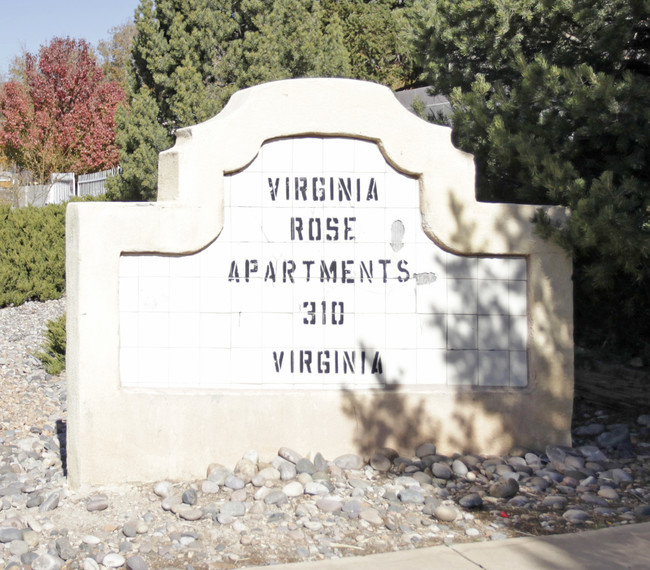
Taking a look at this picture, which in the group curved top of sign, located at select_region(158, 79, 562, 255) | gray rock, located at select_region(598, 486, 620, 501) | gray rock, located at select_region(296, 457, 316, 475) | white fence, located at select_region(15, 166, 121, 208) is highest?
white fence, located at select_region(15, 166, 121, 208)

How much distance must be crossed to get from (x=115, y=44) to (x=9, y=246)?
104 feet

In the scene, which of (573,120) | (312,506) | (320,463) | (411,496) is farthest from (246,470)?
(573,120)

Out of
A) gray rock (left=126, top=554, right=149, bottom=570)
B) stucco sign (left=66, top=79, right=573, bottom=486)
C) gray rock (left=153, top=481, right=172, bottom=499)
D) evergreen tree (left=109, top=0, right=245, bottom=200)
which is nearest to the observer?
gray rock (left=126, top=554, right=149, bottom=570)

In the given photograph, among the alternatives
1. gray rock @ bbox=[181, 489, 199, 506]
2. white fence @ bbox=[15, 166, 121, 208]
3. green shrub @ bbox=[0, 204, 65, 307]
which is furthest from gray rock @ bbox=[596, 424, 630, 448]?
white fence @ bbox=[15, 166, 121, 208]

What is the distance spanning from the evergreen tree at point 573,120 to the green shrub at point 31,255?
837cm

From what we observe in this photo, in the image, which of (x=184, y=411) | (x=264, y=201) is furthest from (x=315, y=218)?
(x=184, y=411)

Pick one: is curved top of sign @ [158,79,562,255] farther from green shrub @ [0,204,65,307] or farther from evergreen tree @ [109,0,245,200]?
green shrub @ [0,204,65,307]

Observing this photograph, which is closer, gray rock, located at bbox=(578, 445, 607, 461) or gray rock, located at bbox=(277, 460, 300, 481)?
gray rock, located at bbox=(277, 460, 300, 481)

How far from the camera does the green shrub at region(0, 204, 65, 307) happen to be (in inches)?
530

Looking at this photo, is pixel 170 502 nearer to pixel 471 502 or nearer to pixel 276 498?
pixel 276 498

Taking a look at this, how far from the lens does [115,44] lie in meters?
42.4

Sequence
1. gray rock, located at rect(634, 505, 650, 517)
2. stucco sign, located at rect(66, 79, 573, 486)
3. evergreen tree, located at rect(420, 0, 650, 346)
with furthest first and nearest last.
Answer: evergreen tree, located at rect(420, 0, 650, 346) < stucco sign, located at rect(66, 79, 573, 486) < gray rock, located at rect(634, 505, 650, 517)

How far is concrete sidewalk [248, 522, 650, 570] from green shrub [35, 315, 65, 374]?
5.83 meters

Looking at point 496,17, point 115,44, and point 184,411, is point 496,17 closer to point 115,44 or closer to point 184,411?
point 184,411
